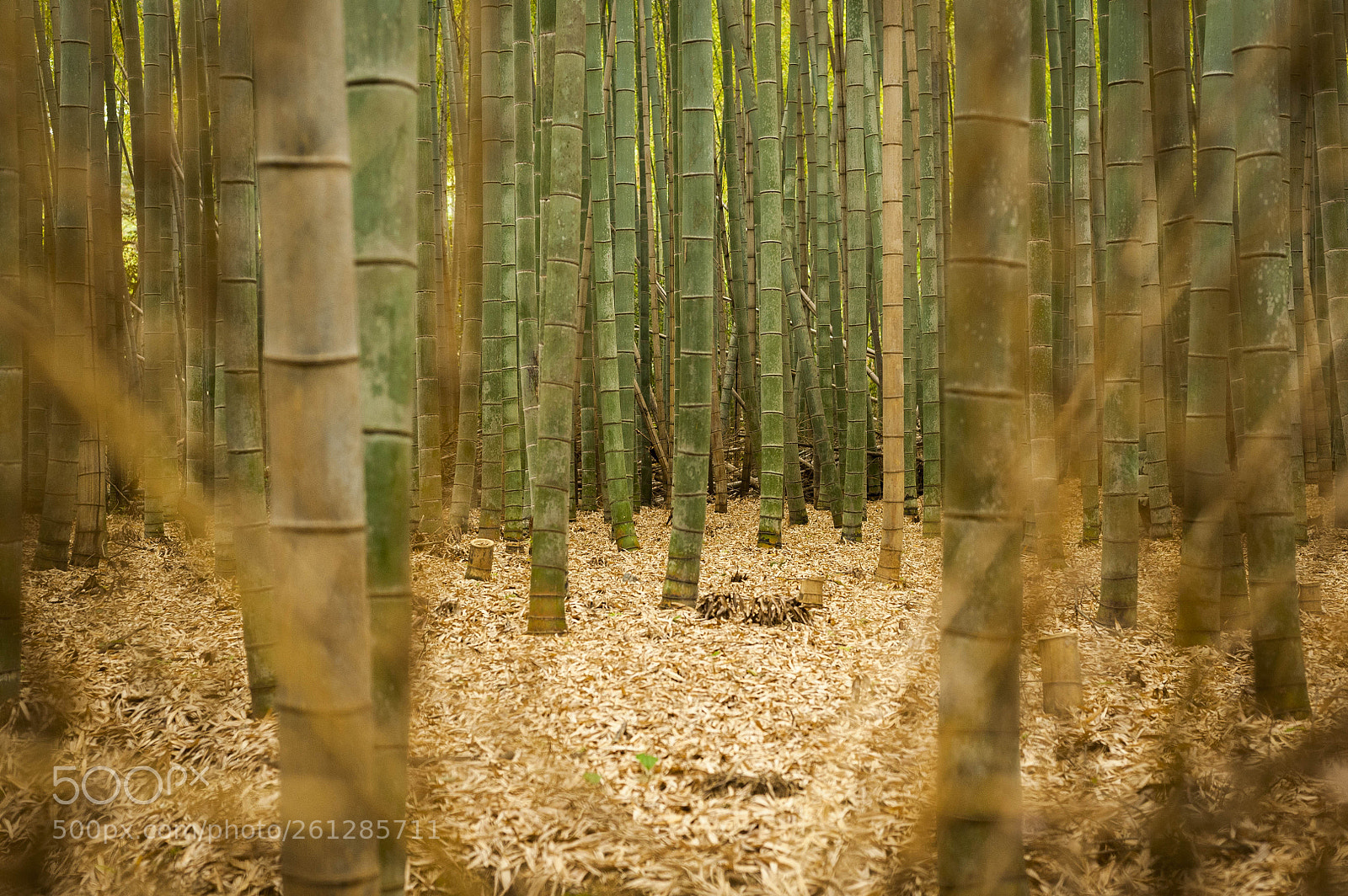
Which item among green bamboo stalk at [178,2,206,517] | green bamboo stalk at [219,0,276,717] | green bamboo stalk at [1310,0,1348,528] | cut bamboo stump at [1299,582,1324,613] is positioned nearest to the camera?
green bamboo stalk at [219,0,276,717]

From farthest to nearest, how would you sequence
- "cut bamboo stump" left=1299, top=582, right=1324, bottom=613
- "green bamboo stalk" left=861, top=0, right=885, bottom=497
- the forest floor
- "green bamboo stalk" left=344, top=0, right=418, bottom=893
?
1. "green bamboo stalk" left=861, top=0, right=885, bottom=497
2. "cut bamboo stump" left=1299, top=582, right=1324, bottom=613
3. the forest floor
4. "green bamboo stalk" left=344, top=0, right=418, bottom=893

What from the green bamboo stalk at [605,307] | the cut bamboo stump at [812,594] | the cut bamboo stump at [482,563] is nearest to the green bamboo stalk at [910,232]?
the cut bamboo stump at [812,594]

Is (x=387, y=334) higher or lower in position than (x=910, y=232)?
lower

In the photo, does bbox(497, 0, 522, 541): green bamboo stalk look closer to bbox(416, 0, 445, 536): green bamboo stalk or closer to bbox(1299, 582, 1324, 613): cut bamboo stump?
bbox(416, 0, 445, 536): green bamboo stalk

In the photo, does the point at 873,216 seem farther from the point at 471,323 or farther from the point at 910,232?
the point at 471,323

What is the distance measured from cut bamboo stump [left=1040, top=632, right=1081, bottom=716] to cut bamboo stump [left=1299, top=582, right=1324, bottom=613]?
1.28 metres

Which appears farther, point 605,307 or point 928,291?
point 928,291

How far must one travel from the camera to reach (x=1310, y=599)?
8.93 ft
